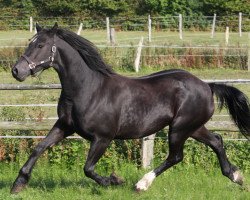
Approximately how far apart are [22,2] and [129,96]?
3802cm

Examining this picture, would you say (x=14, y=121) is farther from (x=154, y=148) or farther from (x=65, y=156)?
(x=154, y=148)

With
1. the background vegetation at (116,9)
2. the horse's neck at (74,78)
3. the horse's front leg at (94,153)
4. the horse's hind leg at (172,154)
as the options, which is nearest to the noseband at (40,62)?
the horse's neck at (74,78)

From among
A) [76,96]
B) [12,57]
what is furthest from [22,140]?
[12,57]

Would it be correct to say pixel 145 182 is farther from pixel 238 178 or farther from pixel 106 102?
pixel 238 178

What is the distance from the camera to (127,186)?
6355 millimetres

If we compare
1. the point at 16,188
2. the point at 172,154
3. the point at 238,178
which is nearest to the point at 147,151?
the point at 172,154

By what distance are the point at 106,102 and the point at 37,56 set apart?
0.87 meters

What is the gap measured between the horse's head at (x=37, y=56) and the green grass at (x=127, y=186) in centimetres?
124

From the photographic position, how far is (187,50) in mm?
19000

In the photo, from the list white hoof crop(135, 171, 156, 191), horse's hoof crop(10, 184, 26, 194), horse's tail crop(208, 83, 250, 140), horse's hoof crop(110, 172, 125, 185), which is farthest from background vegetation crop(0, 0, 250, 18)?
horse's hoof crop(10, 184, 26, 194)

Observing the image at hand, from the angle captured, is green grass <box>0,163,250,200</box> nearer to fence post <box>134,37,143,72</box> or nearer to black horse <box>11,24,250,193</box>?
black horse <box>11,24,250,193</box>

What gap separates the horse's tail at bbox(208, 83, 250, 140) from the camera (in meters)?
6.86

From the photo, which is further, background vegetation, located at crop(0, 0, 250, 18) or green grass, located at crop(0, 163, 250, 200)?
background vegetation, located at crop(0, 0, 250, 18)

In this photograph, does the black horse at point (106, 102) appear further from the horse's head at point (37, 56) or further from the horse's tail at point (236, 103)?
the horse's tail at point (236, 103)
